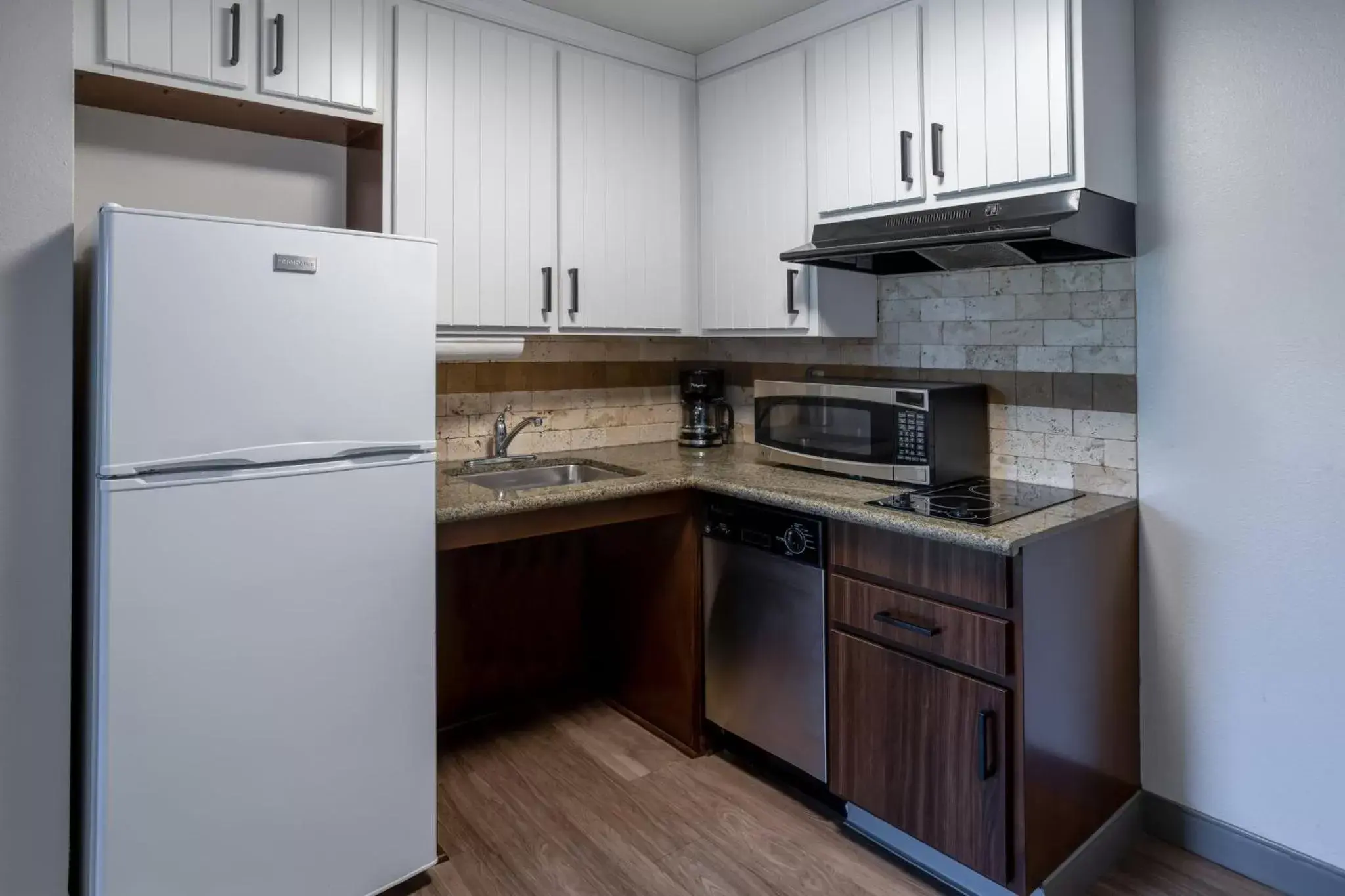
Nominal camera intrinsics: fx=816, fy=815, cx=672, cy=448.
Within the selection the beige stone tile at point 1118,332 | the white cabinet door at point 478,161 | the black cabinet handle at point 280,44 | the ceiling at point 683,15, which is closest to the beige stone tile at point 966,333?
the beige stone tile at point 1118,332

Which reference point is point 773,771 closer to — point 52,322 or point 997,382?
point 997,382

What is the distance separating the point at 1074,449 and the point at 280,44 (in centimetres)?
233

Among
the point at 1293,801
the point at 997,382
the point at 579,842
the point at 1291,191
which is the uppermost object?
the point at 1291,191

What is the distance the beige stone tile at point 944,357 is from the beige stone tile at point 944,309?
0.29 feet

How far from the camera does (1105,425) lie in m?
2.19

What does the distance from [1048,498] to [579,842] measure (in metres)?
1.53

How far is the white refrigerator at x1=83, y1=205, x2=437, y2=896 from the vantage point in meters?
1.53

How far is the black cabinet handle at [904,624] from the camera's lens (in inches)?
74.0

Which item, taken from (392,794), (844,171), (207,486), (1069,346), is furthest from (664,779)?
(844,171)

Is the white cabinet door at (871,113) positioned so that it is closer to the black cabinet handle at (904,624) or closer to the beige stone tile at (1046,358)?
the beige stone tile at (1046,358)

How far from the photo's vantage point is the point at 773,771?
8.11ft

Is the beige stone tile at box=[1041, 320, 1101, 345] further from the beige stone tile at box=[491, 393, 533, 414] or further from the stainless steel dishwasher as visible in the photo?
the beige stone tile at box=[491, 393, 533, 414]

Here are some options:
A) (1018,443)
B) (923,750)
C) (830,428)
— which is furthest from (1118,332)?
Result: (923,750)

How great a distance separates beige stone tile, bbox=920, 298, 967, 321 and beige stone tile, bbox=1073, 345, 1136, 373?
369 mm
